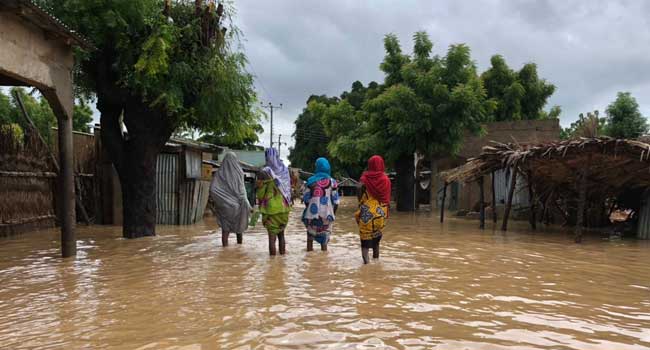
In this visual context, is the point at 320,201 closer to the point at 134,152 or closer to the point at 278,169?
the point at 278,169

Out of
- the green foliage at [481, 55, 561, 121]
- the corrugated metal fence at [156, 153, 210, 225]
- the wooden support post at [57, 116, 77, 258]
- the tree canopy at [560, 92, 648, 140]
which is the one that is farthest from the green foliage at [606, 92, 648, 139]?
the wooden support post at [57, 116, 77, 258]

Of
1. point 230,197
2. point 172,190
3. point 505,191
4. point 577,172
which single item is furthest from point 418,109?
point 230,197

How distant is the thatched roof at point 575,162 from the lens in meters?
8.83

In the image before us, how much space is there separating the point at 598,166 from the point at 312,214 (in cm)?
640

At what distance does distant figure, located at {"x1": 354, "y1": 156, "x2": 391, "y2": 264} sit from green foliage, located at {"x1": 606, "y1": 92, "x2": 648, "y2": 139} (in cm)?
2105

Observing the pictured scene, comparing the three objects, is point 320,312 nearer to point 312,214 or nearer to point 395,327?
point 395,327

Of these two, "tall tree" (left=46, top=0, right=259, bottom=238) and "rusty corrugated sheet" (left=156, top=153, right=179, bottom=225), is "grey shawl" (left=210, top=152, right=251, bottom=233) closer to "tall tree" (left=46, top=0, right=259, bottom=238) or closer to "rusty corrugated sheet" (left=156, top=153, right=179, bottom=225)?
"tall tree" (left=46, top=0, right=259, bottom=238)

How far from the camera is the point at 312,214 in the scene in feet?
24.7

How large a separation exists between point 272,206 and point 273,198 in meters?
0.14

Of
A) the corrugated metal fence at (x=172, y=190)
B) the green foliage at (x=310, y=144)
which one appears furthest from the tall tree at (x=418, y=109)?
the green foliage at (x=310, y=144)

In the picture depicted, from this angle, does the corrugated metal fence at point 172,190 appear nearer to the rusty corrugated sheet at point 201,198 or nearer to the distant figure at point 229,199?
the rusty corrugated sheet at point 201,198

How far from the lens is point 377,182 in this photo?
6.83 meters

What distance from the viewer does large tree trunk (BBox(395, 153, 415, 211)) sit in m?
21.9

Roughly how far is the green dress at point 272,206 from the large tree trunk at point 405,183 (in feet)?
49.4
